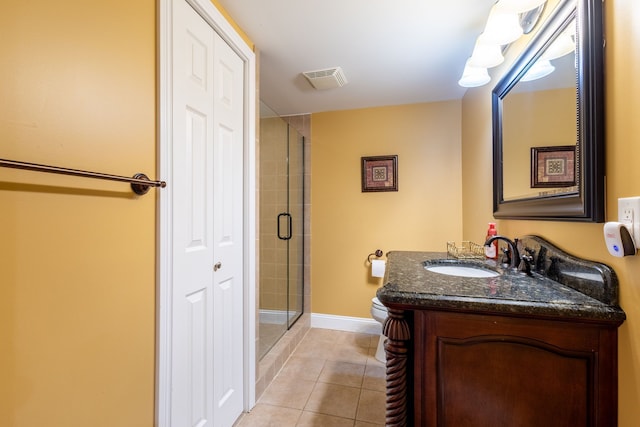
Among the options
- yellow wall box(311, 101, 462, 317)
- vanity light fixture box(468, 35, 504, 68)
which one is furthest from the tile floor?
vanity light fixture box(468, 35, 504, 68)

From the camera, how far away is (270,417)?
5.08 feet

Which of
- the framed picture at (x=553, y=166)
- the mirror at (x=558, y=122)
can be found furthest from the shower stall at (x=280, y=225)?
the framed picture at (x=553, y=166)

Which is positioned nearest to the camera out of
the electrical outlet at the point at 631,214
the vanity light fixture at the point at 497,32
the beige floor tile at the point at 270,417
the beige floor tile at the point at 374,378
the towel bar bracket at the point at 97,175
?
the towel bar bracket at the point at 97,175

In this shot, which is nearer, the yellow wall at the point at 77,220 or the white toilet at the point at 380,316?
the yellow wall at the point at 77,220

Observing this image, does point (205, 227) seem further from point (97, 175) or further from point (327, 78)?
point (327, 78)

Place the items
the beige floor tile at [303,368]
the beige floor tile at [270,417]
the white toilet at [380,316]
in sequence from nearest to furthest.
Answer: the beige floor tile at [270,417]
the beige floor tile at [303,368]
the white toilet at [380,316]

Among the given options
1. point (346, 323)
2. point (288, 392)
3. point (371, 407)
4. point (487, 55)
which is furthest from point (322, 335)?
point (487, 55)

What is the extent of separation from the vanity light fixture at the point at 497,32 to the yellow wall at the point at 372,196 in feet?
3.07

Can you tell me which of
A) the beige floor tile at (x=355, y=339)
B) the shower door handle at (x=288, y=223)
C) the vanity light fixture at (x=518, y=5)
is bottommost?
the beige floor tile at (x=355, y=339)

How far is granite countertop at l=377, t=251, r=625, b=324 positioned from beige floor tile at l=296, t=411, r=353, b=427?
1033mm

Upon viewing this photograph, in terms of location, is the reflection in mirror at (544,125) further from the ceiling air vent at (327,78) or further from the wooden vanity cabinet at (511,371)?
the ceiling air vent at (327,78)

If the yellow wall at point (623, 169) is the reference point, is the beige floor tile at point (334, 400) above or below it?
below

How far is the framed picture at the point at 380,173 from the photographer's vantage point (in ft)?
8.64

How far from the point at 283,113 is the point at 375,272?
191cm
